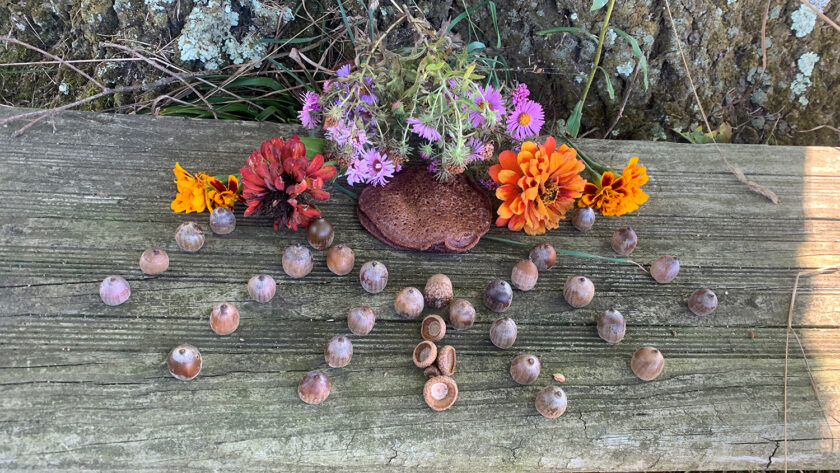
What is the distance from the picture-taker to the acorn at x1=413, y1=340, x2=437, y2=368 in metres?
1.75

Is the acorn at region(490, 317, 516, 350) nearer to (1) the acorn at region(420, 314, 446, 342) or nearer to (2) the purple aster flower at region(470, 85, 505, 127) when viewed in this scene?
(1) the acorn at region(420, 314, 446, 342)

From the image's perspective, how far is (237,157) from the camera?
2.24m

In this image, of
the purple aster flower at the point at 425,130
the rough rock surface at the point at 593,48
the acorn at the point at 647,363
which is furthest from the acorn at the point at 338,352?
the rough rock surface at the point at 593,48

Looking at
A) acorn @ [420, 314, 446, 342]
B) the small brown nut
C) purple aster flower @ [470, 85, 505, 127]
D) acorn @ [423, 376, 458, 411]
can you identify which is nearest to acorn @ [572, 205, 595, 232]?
purple aster flower @ [470, 85, 505, 127]

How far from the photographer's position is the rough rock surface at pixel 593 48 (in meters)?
2.68

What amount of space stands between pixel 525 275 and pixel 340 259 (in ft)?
2.20

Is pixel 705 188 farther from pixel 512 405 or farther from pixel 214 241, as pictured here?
pixel 214 241

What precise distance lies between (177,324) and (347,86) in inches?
38.3

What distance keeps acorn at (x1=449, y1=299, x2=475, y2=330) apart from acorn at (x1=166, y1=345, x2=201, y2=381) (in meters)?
0.83

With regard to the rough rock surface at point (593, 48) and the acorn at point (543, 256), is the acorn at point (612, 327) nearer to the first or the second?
the acorn at point (543, 256)

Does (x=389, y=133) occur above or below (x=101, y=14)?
above

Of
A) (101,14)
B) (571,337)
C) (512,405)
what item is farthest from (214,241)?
(101,14)

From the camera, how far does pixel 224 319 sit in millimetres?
1756

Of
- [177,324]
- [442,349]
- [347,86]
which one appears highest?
[347,86]
